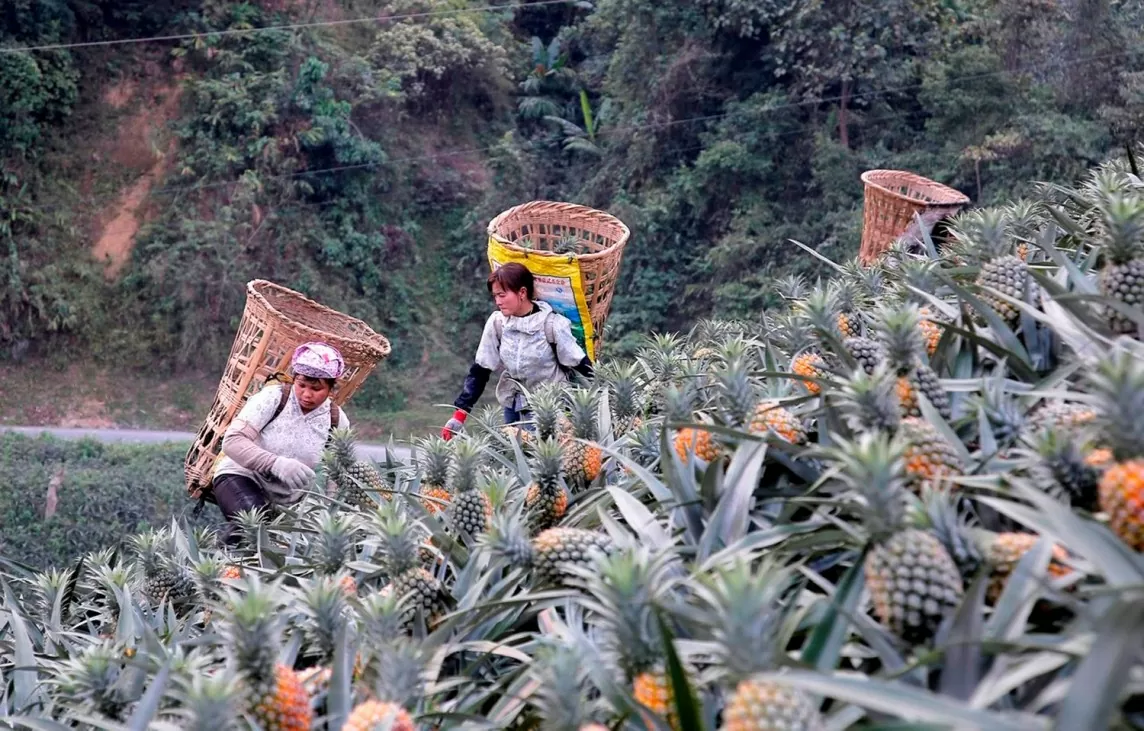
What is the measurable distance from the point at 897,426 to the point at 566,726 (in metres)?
0.55

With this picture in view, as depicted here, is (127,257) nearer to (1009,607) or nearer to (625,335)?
(625,335)

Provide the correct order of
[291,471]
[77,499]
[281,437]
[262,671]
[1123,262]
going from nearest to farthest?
[262,671]
[1123,262]
[291,471]
[281,437]
[77,499]

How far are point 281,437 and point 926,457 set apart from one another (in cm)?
327

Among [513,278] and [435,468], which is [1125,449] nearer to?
[435,468]

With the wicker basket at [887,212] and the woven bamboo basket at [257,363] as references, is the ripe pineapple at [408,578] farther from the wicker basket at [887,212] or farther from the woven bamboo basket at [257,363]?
the wicker basket at [887,212]

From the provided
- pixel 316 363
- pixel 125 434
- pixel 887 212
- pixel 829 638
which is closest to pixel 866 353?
pixel 829 638

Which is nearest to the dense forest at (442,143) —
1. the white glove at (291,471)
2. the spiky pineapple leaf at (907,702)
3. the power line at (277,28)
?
the power line at (277,28)

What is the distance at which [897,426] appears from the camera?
4.22 ft

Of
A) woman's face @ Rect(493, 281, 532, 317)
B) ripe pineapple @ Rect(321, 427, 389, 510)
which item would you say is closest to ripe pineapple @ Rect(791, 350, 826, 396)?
ripe pineapple @ Rect(321, 427, 389, 510)

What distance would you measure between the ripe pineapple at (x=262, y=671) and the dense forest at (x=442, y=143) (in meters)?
13.3

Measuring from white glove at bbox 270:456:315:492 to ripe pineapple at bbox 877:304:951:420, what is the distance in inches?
114

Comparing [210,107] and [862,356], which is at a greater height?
[862,356]

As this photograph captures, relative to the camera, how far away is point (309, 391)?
4.08 m

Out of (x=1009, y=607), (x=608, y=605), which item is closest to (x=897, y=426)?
(x=1009, y=607)
